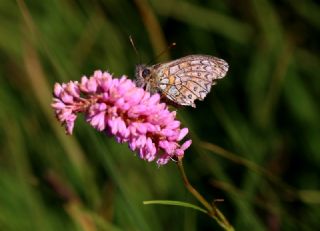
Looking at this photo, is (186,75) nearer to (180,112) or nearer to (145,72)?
(145,72)

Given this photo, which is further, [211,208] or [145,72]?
[145,72]

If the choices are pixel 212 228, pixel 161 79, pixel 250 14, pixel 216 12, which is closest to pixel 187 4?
pixel 216 12

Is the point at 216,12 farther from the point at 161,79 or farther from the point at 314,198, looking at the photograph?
the point at 161,79

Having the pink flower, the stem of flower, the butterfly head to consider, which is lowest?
the stem of flower

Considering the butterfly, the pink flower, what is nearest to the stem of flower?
the pink flower

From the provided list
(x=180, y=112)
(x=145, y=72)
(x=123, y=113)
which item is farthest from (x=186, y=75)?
(x=180, y=112)

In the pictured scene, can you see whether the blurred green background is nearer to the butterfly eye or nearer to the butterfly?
the butterfly
